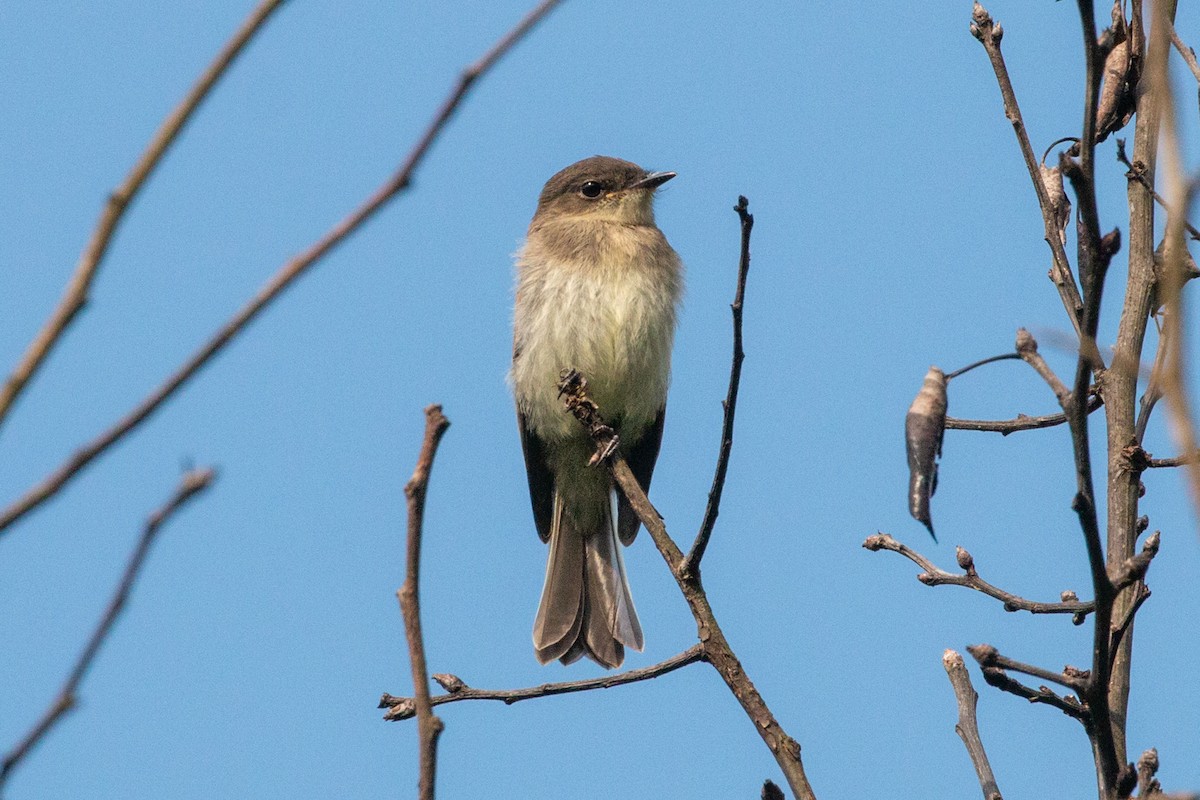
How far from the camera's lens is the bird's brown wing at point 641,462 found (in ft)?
28.7

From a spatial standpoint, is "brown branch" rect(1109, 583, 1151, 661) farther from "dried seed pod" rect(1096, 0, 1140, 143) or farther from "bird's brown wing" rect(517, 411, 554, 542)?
"bird's brown wing" rect(517, 411, 554, 542)

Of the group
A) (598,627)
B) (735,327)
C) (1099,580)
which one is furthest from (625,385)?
(1099,580)

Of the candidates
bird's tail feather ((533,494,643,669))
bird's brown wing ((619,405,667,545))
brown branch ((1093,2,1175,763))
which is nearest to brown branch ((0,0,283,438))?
brown branch ((1093,2,1175,763))

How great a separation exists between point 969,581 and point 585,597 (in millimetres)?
4553

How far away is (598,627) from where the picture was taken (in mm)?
8039

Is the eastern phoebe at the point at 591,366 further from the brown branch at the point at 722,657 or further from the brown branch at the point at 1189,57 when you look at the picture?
the brown branch at the point at 1189,57

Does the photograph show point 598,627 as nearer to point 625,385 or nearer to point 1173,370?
point 625,385

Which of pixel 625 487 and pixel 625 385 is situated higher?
pixel 625 385

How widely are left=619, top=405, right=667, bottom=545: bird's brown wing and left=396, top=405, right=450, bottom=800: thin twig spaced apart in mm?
6850

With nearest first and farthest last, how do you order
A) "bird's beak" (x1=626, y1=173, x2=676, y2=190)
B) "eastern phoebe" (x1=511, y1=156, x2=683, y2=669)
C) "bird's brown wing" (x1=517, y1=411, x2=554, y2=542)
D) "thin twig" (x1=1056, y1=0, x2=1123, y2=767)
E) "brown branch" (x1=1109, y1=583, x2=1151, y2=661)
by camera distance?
"thin twig" (x1=1056, y1=0, x2=1123, y2=767)
"brown branch" (x1=1109, y1=583, x2=1151, y2=661)
"eastern phoebe" (x1=511, y1=156, x2=683, y2=669)
"bird's brown wing" (x1=517, y1=411, x2=554, y2=542)
"bird's beak" (x1=626, y1=173, x2=676, y2=190)

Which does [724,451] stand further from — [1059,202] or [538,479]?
[538,479]

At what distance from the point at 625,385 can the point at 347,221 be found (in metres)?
6.83

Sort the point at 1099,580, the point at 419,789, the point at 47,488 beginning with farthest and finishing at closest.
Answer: the point at 1099,580, the point at 419,789, the point at 47,488

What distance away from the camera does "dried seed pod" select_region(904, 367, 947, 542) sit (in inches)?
111
